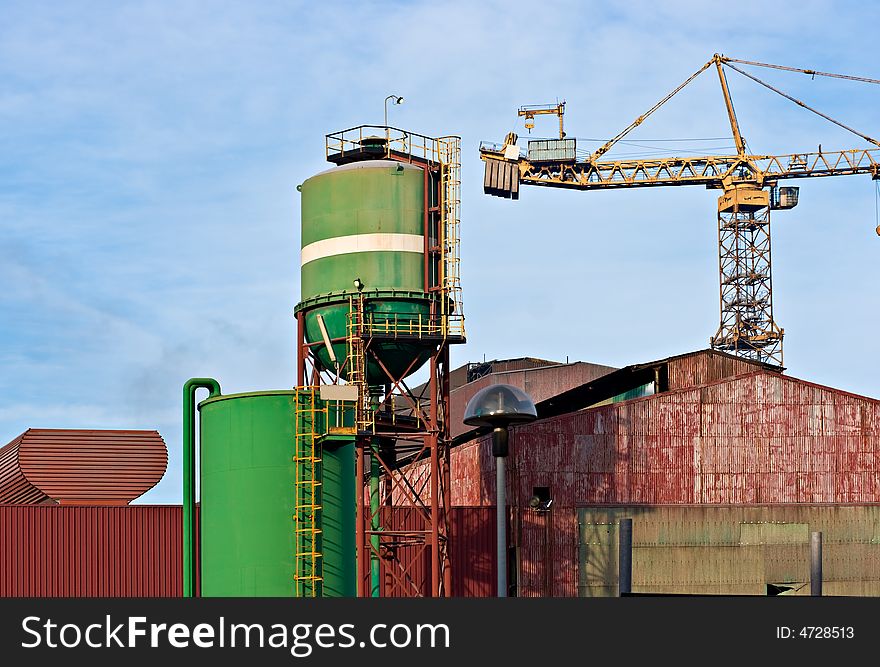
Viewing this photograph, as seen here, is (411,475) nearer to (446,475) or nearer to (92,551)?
(446,475)

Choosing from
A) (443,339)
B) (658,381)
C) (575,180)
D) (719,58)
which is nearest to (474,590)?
(443,339)

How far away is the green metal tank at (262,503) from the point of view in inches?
1745

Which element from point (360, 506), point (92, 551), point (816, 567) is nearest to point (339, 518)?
point (360, 506)

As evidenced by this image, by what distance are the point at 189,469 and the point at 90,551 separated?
5196 mm

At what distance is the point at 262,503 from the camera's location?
44688 mm

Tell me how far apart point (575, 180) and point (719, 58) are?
1766 centimetres

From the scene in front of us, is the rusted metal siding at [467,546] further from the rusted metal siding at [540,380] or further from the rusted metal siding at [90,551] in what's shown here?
the rusted metal siding at [540,380]

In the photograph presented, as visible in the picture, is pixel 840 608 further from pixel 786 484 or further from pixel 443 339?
pixel 786 484

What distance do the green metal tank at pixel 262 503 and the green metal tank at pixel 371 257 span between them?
3660mm

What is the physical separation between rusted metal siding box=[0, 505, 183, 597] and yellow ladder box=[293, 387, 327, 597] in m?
7.52

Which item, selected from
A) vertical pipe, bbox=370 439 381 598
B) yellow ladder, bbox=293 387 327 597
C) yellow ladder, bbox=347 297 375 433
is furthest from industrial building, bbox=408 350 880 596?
yellow ladder, bbox=293 387 327 597

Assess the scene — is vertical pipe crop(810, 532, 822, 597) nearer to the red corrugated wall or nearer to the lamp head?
the red corrugated wall

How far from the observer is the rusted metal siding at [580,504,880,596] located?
54938mm

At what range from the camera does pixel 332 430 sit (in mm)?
45500
